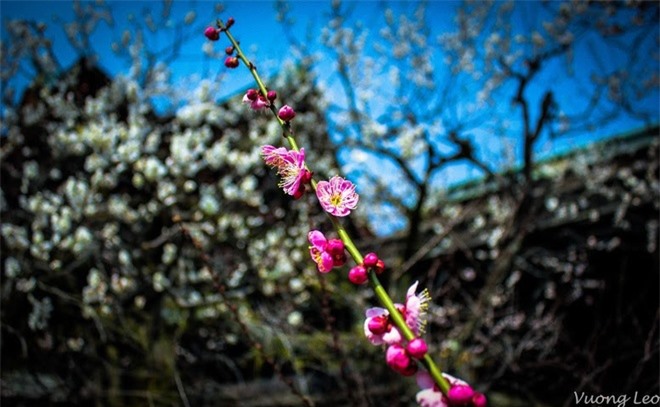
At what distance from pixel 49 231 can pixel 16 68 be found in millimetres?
3488

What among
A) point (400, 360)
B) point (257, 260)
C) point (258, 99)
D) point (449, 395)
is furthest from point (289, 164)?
point (257, 260)

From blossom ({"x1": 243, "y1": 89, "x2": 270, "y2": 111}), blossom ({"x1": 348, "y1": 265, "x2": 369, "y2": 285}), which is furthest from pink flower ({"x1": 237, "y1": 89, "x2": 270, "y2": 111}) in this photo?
blossom ({"x1": 348, "y1": 265, "x2": 369, "y2": 285})

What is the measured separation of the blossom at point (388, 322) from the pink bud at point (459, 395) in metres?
0.16

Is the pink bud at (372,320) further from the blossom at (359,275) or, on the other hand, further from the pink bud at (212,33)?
the pink bud at (212,33)

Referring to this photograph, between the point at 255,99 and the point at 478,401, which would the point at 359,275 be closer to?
the point at 478,401

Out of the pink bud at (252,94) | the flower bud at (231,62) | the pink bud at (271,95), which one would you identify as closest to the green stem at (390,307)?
the pink bud at (271,95)

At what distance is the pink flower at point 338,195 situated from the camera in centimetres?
114

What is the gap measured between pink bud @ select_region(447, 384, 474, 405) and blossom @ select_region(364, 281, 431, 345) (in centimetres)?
16

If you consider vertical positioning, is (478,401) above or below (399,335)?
below

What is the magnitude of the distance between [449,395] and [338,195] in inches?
23.4

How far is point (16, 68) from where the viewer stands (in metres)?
7.02

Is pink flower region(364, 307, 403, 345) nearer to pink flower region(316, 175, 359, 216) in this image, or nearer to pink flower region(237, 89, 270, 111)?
pink flower region(316, 175, 359, 216)

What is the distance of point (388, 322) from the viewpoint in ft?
3.27

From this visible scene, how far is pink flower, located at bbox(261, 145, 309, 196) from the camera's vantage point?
1159 millimetres
